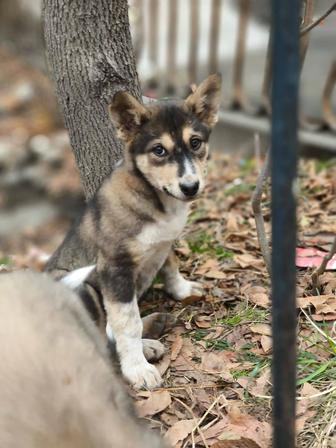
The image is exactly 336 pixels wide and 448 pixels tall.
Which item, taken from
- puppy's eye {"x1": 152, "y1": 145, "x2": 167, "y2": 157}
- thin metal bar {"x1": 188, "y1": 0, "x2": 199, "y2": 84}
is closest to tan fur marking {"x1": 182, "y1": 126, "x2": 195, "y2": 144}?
puppy's eye {"x1": 152, "y1": 145, "x2": 167, "y2": 157}

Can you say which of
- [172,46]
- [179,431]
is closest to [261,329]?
[179,431]

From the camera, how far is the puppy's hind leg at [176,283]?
169 inches

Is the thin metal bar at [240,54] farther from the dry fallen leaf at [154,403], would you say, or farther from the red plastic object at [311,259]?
the dry fallen leaf at [154,403]

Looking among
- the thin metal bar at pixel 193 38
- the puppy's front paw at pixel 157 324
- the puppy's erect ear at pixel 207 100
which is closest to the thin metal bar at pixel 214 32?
the thin metal bar at pixel 193 38

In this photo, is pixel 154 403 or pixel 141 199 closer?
pixel 154 403

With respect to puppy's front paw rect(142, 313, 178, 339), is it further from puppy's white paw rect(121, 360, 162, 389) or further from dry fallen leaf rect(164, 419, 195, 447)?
dry fallen leaf rect(164, 419, 195, 447)

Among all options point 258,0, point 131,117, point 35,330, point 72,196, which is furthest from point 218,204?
point 258,0

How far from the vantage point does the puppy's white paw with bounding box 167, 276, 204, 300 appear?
427 cm

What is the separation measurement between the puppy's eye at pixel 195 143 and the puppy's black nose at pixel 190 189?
0.26 m

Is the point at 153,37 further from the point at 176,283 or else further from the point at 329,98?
the point at 176,283

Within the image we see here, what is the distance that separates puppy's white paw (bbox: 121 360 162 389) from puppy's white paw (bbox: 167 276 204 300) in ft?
2.43

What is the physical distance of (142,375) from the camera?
11.7 feet

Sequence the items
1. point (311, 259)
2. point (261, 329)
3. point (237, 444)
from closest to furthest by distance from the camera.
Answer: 1. point (237, 444)
2. point (261, 329)
3. point (311, 259)

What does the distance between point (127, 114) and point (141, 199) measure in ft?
1.49
